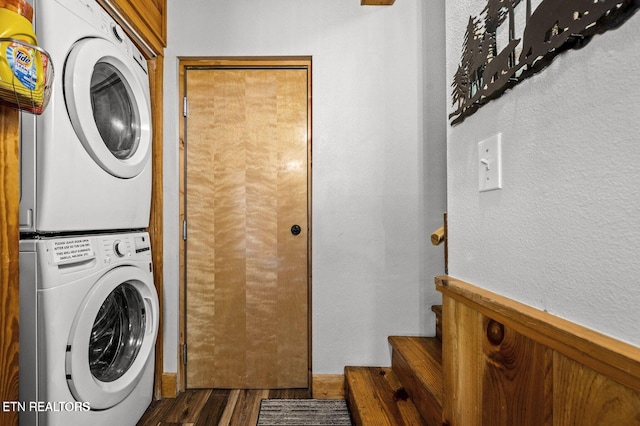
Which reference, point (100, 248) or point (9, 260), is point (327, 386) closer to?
point (100, 248)

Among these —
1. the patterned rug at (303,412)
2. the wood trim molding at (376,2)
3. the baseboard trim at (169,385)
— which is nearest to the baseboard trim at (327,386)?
the patterned rug at (303,412)

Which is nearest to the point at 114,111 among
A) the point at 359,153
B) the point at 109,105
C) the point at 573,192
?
the point at 109,105

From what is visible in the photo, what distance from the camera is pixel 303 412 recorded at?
1774 millimetres

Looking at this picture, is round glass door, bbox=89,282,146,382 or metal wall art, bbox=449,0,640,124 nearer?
metal wall art, bbox=449,0,640,124

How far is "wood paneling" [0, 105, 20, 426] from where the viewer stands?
3.19 feet

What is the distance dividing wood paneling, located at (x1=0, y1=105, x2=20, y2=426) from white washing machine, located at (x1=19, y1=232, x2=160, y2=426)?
9 cm

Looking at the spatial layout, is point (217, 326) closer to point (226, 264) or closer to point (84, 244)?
Answer: point (226, 264)

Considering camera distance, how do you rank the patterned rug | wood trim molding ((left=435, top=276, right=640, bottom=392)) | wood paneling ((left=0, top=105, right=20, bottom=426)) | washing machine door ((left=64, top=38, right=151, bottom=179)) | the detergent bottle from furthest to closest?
1. the patterned rug
2. washing machine door ((left=64, top=38, right=151, bottom=179))
3. wood paneling ((left=0, top=105, right=20, bottom=426))
4. the detergent bottle
5. wood trim molding ((left=435, top=276, right=640, bottom=392))

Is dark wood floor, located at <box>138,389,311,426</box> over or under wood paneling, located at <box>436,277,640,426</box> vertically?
under

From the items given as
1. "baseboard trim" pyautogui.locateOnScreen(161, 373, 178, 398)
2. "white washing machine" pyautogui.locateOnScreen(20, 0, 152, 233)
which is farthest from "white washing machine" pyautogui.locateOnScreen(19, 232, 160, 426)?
"baseboard trim" pyautogui.locateOnScreen(161, 373, 178, 398)

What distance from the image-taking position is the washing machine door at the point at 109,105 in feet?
3.99

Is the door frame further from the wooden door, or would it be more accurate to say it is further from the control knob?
the control knob

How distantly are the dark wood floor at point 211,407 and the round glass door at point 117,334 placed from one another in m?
0.40

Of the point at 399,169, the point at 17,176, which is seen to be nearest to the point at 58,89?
the point at 17,176
